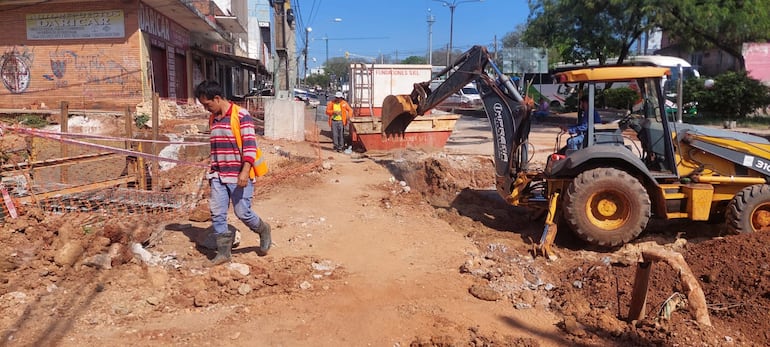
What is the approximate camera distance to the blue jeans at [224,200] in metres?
5.19

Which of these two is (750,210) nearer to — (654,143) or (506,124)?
(654,143)

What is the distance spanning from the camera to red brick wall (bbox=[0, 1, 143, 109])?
1594 cm

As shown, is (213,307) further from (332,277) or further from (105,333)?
(332,277)

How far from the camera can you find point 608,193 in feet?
20.2

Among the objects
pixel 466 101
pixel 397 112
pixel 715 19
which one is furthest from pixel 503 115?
pixel 466 101

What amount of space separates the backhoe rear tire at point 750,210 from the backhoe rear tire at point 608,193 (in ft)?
2.86

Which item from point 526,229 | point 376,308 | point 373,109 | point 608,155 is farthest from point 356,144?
point 376,308

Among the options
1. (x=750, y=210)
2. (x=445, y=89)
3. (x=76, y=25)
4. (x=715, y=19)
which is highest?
(x=715, y=19)

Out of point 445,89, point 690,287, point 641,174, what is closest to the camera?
point 690,287

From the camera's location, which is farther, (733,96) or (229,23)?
(229,23)

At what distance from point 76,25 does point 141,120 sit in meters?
3.45

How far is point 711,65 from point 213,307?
36531mm

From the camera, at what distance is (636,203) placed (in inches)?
237

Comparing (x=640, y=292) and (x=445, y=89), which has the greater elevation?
(x=445, y=89)
